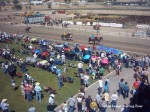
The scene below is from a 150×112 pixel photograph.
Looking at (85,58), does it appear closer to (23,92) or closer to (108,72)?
(108,72)

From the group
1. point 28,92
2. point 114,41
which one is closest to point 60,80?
point 28,92

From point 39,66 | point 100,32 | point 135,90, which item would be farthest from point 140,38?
point 135,90

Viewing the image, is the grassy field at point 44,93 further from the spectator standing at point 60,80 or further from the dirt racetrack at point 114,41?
the dirt racetrack at point 114,41

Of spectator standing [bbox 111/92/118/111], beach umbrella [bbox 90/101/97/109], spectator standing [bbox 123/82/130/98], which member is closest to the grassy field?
beach umbrella [bbox 90/101/97/109]

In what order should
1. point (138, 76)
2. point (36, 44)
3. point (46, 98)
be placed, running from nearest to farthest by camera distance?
point (46, 98), point (138, 76), point (36, 44)

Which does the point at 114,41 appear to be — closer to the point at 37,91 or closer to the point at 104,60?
the point at 104,60

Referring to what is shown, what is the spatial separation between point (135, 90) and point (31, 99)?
342 inches

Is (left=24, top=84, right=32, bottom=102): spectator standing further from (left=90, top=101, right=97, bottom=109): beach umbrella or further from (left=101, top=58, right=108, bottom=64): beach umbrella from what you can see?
(left=101, top=58, right=108, bottom=64): beach umbrella

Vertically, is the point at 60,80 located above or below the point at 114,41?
above

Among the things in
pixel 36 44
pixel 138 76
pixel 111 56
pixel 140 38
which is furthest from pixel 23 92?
pixel 140 38

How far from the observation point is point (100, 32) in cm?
5372

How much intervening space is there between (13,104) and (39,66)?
9.19 m

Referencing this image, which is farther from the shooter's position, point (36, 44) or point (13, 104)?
point (36, 44)

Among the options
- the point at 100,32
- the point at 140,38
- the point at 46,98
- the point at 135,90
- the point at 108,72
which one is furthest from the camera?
the point at 100,32
